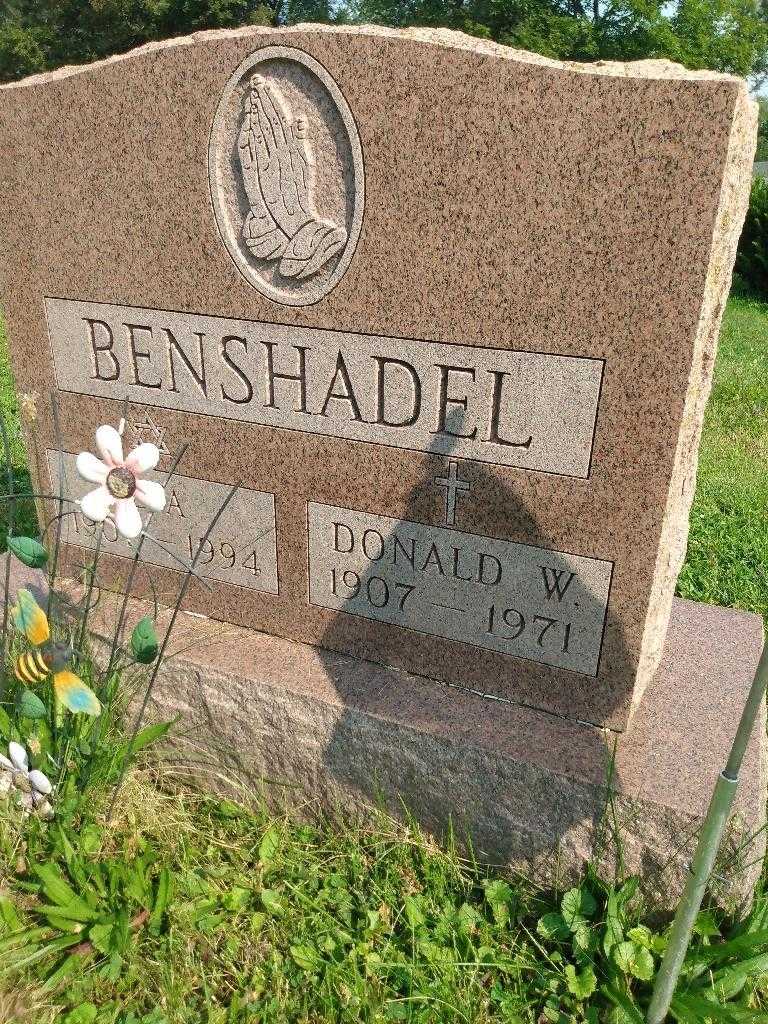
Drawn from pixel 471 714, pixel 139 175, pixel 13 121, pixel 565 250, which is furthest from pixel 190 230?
pixel 471 714

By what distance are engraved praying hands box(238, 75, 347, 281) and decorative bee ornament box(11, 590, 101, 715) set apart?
107cm

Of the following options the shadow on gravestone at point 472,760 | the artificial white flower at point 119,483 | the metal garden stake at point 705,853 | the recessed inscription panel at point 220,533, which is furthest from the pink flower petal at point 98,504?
the metal garden stake at point 705,853

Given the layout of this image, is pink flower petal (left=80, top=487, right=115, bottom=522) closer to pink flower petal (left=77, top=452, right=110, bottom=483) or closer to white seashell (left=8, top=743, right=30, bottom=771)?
pink flower petal (left=77, top=452, right=110, bottom=483)

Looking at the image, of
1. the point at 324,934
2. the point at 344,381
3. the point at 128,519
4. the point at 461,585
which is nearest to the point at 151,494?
the point at 128,519

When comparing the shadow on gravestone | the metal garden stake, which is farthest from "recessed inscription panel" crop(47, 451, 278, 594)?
the metal garden stake

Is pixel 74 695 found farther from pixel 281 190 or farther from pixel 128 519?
pixel 281 190

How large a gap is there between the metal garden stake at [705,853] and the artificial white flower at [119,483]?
Result: 49.2 inches

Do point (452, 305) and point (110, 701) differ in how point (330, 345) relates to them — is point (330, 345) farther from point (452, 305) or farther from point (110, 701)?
point (110, 701)

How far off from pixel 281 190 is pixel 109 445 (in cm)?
81

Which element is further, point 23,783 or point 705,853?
point 23,783

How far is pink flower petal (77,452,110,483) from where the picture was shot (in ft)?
5.91

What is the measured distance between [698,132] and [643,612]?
1080mm

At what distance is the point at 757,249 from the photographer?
1229 centimetres

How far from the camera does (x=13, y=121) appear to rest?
2.41 meters
